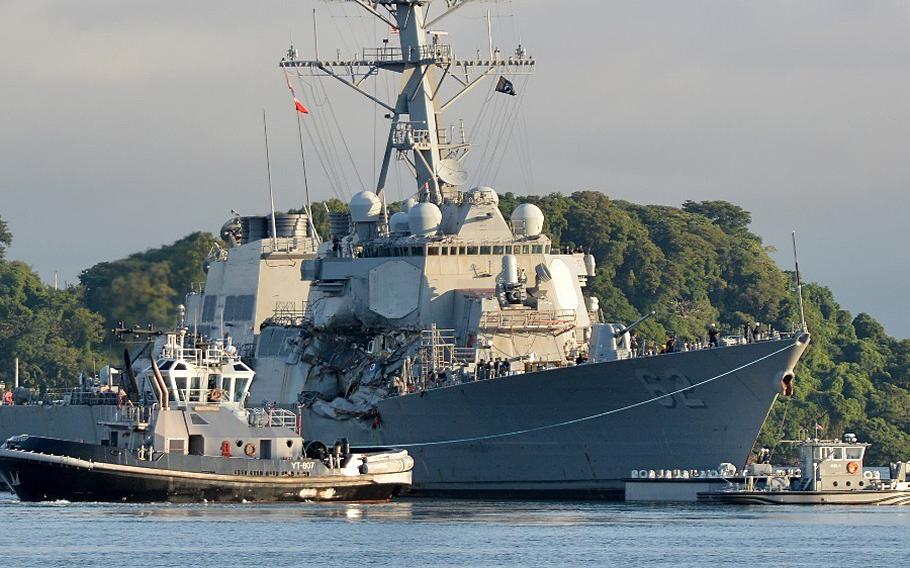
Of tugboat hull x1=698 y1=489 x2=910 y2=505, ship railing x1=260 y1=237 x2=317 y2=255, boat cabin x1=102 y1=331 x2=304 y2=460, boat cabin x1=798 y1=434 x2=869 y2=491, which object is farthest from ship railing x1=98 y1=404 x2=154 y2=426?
boat cabin x1=798 y1=434 x2=869 y2=491

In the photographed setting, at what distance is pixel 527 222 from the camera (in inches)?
2157

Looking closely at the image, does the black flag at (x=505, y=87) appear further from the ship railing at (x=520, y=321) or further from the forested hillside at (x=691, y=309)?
the forested hillside at (x=691, y=309)

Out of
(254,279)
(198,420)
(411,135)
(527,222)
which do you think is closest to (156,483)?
(198,420)

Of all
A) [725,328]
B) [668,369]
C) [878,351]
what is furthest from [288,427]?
[878,351]

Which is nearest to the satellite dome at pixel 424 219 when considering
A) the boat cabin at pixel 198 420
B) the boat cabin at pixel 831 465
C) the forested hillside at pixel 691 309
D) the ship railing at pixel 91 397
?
the boat cabin at pixel 198 420

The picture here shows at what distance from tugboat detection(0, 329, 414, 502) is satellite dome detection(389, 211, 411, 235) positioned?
7.24m

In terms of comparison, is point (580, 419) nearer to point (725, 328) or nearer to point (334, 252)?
point (334, 252)

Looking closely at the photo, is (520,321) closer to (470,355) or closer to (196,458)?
(470,355)

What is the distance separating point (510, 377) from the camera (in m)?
49.9

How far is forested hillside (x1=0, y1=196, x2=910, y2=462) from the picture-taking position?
8644 centimetres

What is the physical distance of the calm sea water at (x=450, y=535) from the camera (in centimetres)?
3806

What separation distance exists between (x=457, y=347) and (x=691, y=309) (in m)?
39.1

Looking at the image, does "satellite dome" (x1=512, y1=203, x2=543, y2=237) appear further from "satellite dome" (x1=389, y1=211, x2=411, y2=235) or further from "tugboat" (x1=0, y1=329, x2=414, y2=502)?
"tugboat" (x1=0, y1=329, x2=414, y2=502)

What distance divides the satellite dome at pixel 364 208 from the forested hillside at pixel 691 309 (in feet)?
83.1
